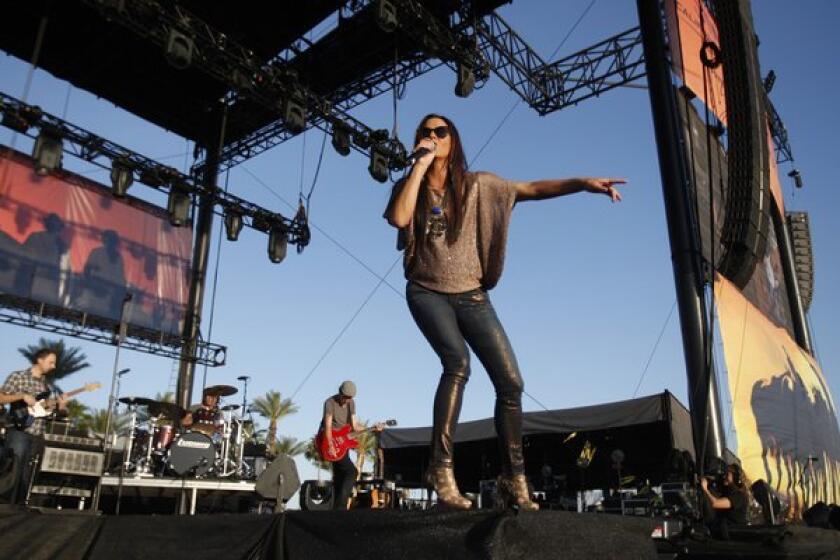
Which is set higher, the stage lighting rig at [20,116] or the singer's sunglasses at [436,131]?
the stage lighting rig at [20,116]

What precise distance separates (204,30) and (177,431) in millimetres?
7299

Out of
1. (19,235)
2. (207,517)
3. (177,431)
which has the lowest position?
(207,517)

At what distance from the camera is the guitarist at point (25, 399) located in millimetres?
5578

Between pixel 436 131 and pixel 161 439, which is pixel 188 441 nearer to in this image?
pixel 161 439

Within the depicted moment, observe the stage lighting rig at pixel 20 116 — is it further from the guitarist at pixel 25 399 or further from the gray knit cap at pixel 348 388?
the gray knit cap at pixel 348 388

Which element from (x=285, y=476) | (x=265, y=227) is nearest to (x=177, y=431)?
(x=285, y=476)

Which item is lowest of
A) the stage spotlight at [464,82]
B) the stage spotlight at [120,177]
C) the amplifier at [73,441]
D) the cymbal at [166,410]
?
the amplifier at [73,441]

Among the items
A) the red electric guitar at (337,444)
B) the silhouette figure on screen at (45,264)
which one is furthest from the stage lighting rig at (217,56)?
the red electric guitar at (337,444)

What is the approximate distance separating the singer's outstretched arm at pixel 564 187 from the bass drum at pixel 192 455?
752 cm

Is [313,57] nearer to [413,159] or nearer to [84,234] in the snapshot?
[84,234]

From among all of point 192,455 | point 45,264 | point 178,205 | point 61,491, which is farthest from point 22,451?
point 45,264

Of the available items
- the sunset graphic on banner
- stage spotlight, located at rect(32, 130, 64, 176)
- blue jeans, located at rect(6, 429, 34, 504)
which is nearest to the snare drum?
blue jeans, located at rect(6, 429, 34, 504)

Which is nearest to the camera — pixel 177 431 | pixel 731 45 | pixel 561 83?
pixel 731 45

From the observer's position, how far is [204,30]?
36.8 ft
